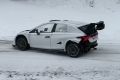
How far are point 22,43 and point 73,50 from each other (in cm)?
291

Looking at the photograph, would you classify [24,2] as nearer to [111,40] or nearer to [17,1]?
[17,1]

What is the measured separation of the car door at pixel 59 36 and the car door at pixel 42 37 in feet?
0.74

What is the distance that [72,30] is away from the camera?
566 inches

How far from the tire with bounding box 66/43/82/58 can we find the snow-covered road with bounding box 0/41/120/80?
9.0 inches

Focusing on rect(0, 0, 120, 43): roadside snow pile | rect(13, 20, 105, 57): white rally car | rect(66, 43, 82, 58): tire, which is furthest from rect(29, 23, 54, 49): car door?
rect(0, 0, 120, 43): roadside snow pile

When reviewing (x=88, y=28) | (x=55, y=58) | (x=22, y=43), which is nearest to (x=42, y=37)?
(x=22, y=43)

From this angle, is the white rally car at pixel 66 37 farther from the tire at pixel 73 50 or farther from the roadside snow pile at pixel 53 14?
the roadside snow pile at pixel 53 14

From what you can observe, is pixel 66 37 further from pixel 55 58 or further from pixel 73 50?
pixel 55 58

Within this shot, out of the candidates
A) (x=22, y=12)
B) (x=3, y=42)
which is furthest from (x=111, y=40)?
(x=22, y=12)

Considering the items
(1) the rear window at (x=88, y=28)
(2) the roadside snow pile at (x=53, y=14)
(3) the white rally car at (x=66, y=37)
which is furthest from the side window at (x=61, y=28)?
(2) the roadside snow pile at (x=53, y=14)

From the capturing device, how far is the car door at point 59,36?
1445cm

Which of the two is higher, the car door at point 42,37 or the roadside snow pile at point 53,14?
the roadside snow pile at point 53,14

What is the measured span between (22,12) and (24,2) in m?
2.20

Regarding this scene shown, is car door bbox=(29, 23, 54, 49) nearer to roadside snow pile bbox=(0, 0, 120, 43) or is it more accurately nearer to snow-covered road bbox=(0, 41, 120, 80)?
snow-covered road bbox=(0, 41, 120, 80)
